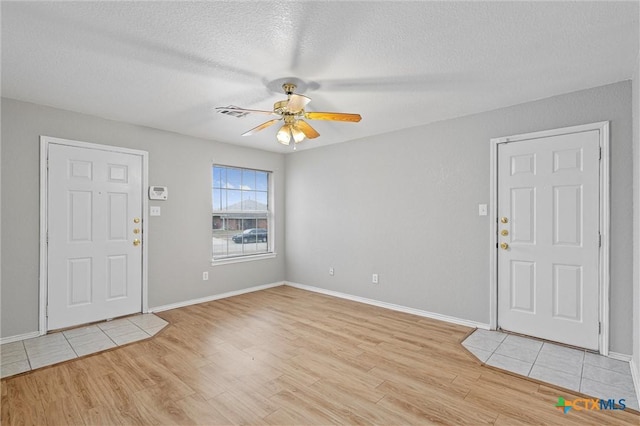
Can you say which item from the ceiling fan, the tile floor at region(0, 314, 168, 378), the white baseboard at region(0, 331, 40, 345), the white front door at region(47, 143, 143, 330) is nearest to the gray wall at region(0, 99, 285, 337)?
the white baseboard at region(0, 331, 40, 345)

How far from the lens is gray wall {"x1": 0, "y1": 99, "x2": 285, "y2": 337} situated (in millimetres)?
3131

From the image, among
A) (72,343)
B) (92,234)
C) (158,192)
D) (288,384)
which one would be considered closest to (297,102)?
(288,384)

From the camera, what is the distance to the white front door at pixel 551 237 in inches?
114

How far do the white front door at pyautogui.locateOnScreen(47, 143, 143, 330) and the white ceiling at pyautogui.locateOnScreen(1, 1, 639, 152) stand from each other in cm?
68

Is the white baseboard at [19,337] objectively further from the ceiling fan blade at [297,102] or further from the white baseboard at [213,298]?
the ceiling fan blade at [297,102]

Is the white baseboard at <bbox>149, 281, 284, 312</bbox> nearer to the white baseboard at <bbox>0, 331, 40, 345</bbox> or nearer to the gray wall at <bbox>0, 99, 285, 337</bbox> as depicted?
the gray wall at <bbox>0, 99, 285, 337</bbox>

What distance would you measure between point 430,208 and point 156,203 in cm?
362

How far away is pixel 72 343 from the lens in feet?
10.2

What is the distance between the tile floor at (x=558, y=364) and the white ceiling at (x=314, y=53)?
2442mm

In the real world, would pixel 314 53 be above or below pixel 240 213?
above

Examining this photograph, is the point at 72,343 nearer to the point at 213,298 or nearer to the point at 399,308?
the point at 213,298

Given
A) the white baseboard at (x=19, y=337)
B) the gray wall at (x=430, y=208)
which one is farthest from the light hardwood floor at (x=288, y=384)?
the white baseboard at (x=19, y=337)

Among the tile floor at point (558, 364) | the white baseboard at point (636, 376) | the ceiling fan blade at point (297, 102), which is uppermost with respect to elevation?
the ceiling fan blade at point (297, 102)

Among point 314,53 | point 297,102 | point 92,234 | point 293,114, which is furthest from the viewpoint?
point 92,234
